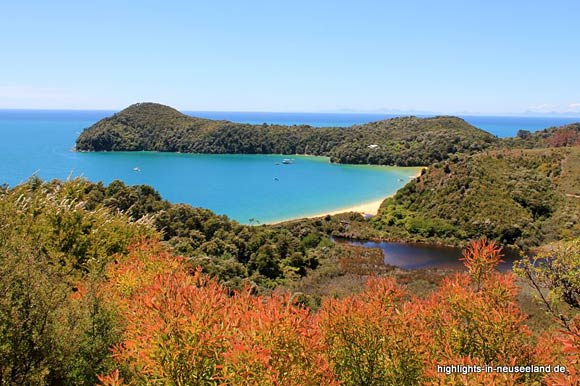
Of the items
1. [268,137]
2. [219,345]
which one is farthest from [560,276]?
[268,137]

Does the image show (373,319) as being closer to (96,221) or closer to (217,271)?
(96,221)

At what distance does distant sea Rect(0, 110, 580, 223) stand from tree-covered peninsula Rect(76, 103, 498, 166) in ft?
18.1

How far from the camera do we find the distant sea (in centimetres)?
6222

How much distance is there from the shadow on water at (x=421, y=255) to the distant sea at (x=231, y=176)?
15109mm

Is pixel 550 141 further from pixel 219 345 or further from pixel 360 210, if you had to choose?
pixel 219 345

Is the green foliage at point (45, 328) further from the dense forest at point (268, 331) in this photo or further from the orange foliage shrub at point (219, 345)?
the orange foliage shrub at point (219, 345)

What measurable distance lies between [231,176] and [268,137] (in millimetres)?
41944

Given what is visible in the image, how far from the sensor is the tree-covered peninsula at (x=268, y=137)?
104 metres

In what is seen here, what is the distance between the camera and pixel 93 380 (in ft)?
32.4

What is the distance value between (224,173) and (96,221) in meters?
67.8

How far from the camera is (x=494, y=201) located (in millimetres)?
47531

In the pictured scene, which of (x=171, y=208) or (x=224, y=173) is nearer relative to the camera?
(x=171, y=208)

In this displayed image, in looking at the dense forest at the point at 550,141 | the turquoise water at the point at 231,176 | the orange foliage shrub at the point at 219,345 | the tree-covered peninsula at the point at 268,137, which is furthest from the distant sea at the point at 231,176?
the orange foliage shrub at the point at 219,345

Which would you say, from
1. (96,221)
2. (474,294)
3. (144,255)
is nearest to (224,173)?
(96,221)
